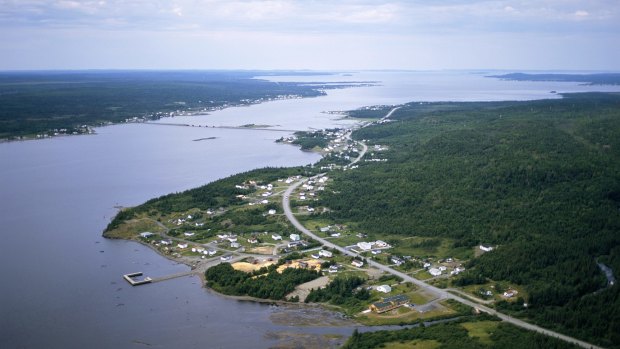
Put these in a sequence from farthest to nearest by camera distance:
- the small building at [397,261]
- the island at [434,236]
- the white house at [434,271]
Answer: the small building at [397,261], the white house at [434,271], the island at [434,236]

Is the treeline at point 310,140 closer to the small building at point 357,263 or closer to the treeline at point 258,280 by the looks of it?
the small building at point 357,263

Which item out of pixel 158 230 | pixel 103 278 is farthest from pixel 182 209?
pixel 103 278

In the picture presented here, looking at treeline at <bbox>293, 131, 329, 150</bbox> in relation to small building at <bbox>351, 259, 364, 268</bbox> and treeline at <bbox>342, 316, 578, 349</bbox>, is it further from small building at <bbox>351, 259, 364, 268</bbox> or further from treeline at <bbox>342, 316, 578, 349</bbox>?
treeline at <bbox>342, 316, 578, 349</bbox>

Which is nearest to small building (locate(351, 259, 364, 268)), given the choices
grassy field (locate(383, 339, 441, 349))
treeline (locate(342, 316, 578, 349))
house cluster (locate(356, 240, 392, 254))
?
house cluster (locate(356, 240, 392, 254))

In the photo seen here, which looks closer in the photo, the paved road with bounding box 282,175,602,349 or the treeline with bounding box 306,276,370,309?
the paved road with bounding box 282,175,602,349

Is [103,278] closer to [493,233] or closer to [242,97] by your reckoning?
[493,233]

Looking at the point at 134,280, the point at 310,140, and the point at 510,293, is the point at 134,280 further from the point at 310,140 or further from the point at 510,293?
the point at 310,140

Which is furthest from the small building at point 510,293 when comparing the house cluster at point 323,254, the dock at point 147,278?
the dock at point 147,278

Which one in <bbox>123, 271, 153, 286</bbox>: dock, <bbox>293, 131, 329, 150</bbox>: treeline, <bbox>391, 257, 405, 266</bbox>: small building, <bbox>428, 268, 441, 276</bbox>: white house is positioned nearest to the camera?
<bbox>123, 271, 153, 286</bbox>: dock
